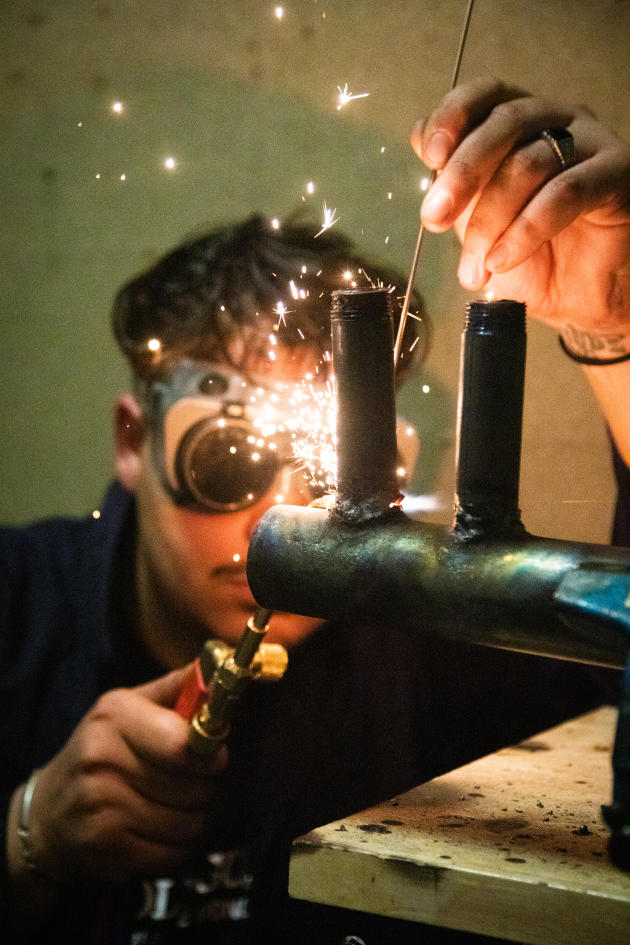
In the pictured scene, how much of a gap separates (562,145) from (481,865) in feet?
2.68

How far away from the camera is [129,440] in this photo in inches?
70.2

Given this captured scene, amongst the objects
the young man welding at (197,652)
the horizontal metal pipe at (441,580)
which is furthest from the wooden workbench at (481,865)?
the young man welding at (197,652)

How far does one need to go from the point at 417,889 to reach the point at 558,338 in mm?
925

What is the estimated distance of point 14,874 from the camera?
1.33m

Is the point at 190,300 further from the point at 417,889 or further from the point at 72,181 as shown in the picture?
the point at 417,889

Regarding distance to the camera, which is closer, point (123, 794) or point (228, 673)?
point (228, 673)

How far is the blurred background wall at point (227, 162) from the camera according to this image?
1.37 metres

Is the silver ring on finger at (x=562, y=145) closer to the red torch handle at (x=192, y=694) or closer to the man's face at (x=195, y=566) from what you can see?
the man's face at (x=195, y=566)

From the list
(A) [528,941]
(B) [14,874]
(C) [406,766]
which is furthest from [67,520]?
(A) [528,941]

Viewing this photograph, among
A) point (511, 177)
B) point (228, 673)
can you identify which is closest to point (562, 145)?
point (511, 177)

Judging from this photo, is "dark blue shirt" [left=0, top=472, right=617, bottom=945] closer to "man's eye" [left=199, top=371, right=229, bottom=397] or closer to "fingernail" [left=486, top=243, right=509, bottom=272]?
"man's eye" [left=199, top=371, right=229, bottom=397]

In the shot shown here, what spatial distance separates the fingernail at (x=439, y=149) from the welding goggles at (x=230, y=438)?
0.48m

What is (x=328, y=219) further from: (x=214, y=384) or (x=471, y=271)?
(x=471, y=271)

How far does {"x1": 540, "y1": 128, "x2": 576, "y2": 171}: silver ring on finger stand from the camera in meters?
0.97
